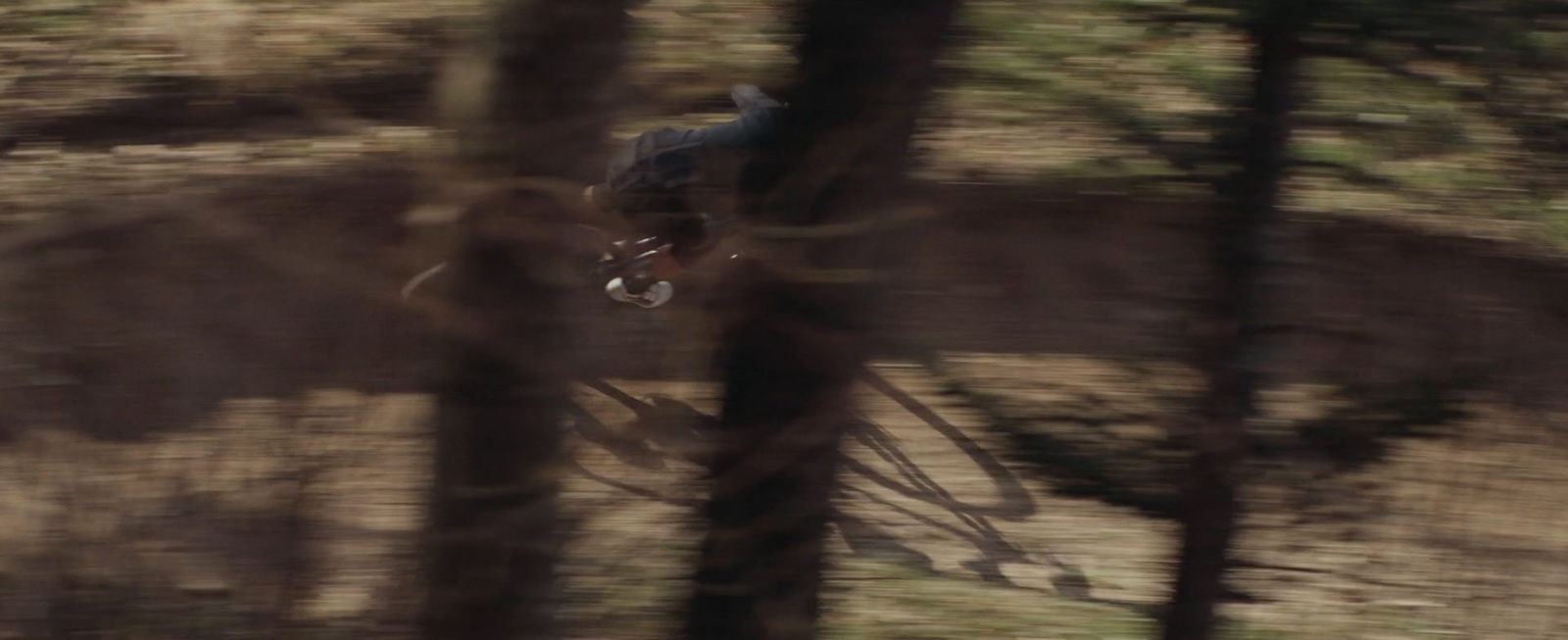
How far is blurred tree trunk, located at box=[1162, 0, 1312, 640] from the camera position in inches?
185

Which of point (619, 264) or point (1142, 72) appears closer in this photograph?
A: point (619, 264)

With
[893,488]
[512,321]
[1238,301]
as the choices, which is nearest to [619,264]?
[512,321]

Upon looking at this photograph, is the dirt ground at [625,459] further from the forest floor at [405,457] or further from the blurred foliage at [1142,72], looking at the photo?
the blurred foliage at [1142,72]

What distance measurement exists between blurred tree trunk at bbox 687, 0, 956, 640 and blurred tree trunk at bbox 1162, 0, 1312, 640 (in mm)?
1087

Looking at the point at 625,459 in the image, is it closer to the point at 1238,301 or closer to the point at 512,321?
the point at 512,321

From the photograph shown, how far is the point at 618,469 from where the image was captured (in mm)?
4480

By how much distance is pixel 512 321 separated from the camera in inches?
154

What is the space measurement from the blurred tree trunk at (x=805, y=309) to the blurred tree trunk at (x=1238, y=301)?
3.57ft

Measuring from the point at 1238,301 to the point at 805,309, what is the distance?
58.1 inches

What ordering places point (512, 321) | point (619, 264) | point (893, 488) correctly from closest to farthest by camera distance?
point (512, 321) → point (619, 264) → point (893, 488)

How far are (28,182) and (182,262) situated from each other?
119 centimetres

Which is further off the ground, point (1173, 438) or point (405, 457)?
point (1173, 438)

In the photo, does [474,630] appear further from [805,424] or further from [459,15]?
[459,15]

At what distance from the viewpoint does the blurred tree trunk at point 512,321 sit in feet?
12.3
